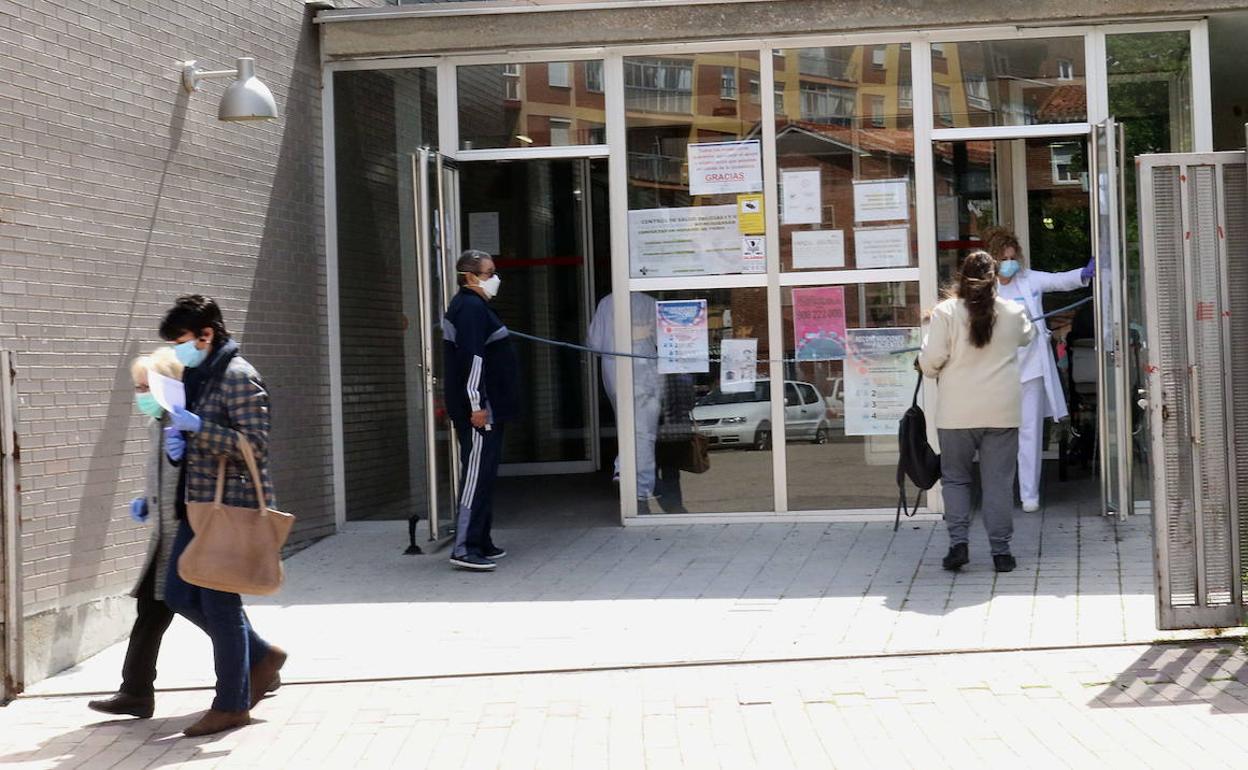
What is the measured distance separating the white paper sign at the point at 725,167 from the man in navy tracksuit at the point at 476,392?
6.14 feet

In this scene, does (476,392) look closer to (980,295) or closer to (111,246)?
(111,246)

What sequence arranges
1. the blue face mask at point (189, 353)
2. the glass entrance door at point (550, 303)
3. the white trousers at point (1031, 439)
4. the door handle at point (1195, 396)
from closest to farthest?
1. the blue face mask at point (189, 353)
2. the door handle at point (1195, 396)
3. the white trousers at point (1031, 439)
4. the glass entrance door at point (550, 303)

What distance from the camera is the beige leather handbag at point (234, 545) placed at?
612cm

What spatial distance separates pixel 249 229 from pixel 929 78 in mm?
4497

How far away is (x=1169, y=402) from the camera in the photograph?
6859 millimetres

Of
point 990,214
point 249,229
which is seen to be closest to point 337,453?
point 249,229

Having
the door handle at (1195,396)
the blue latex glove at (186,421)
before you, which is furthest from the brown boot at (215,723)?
the door handle at (1195,396)

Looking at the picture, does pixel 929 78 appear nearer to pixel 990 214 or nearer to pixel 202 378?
pixel 990 214

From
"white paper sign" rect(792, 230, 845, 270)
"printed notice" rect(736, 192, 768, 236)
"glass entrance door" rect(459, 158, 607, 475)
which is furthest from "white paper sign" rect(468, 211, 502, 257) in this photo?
"white paper sign" rect(792, 230, 845, 270)

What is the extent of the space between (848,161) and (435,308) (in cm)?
291

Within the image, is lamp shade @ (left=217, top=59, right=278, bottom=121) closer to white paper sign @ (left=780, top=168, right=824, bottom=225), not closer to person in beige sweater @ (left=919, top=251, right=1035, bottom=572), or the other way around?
white paper sign @ (left=780, top=168, right=824, bottom=225)

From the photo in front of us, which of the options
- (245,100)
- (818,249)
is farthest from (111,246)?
(818,249)

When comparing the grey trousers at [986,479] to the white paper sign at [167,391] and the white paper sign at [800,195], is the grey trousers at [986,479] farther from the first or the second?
the white paper sign at [167,391]

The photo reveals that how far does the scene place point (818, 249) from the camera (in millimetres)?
10609
